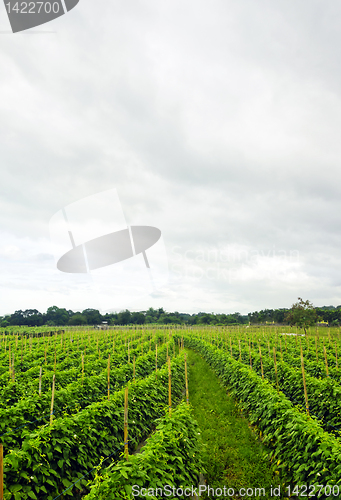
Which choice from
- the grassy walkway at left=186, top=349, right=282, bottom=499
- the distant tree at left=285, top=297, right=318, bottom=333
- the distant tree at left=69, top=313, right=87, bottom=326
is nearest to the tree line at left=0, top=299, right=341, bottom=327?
the distant tree at left=69, top=313, right=87, bottom=326

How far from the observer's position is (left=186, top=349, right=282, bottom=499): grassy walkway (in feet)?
19.9

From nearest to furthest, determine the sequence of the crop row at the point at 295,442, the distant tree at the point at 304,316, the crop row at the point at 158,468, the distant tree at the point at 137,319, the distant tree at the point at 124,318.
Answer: the crop row at the point at 158,468 < the crop row at the point at 295,442 < the distant tree at the point at 304,316 < the distant tree at the point at 124,318 < the distant tree at the point at 137,319

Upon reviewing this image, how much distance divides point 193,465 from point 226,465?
2326 millimetres

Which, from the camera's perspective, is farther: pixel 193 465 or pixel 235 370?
pixel 235 370

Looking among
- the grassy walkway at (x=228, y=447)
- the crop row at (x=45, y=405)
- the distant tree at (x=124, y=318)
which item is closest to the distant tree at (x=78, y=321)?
the distant tree at (x=124, y=318)

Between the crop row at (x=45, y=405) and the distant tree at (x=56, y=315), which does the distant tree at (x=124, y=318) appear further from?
the crop row at (x=45, y=405)

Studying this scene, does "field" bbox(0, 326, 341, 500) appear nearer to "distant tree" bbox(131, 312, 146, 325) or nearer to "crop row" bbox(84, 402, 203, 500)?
"crop row" bbox(84, 402, 203, 500)

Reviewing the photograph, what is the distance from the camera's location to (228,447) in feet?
25.1

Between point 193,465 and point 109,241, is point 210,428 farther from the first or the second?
point 109,241

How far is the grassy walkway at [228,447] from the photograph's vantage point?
6059mm

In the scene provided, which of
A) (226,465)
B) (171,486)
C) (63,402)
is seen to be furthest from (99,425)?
(226,465)

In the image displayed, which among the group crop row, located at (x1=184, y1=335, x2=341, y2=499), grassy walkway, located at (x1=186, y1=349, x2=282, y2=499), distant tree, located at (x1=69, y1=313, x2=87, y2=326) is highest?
crop row, located at (x1=184, y1=335, x2=341, y2=499)

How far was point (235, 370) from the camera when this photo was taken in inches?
463

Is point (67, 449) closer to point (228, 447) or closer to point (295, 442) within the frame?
point (295, 442)
